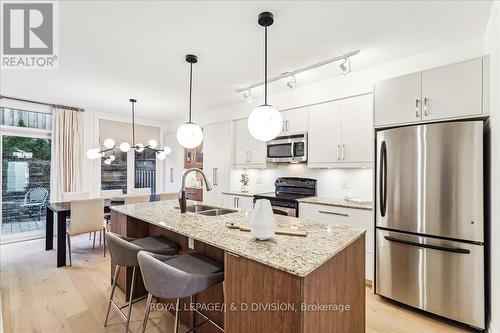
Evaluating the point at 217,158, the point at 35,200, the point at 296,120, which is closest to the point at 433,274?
the point at 296,120

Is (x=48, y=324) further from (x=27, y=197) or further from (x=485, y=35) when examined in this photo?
(x=485, y=35)

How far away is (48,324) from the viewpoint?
2076 millimetres

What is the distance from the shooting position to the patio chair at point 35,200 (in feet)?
14.8

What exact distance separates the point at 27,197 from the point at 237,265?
5230 mm

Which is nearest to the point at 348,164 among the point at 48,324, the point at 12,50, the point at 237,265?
the point at 237,265

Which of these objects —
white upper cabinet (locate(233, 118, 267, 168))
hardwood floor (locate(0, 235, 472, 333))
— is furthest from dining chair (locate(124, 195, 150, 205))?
white upper cabinet (locate(233, 118, 267, 168))

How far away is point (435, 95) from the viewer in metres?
2.27

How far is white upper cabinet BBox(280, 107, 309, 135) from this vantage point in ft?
11.7

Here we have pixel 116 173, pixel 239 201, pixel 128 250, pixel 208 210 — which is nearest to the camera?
pixel 128 250

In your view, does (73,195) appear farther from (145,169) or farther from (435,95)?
(435,95)

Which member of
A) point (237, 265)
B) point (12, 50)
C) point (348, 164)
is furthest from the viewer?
point (348, 164)

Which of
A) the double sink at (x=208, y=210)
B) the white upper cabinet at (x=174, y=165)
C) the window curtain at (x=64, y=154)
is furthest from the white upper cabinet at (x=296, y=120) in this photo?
the window curtain at (x=64, y=154)

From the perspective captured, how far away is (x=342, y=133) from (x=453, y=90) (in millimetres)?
1194

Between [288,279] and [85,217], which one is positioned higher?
[288,279]
